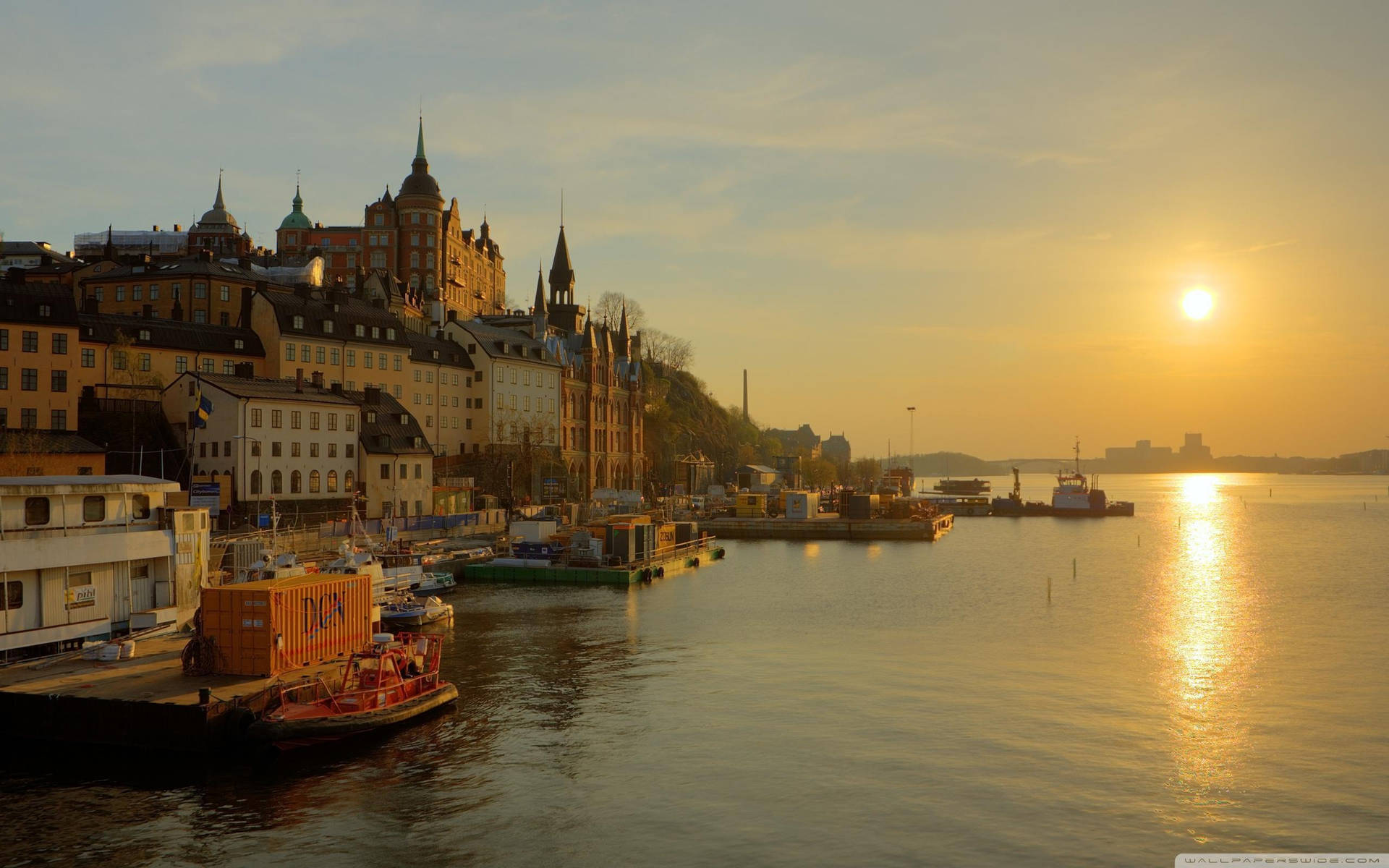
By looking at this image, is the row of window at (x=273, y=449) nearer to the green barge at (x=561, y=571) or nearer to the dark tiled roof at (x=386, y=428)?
the dark tiled roof at (x=386, y=428)

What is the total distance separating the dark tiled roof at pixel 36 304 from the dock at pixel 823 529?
8188 centimetres

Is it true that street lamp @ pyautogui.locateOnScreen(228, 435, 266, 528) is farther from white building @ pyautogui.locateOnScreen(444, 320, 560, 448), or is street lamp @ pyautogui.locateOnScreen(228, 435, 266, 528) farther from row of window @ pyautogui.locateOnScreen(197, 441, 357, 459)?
white building @ pyautogui.locateOnScreen(444, 320, 560, 448)

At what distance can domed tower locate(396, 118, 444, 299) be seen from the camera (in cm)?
16162

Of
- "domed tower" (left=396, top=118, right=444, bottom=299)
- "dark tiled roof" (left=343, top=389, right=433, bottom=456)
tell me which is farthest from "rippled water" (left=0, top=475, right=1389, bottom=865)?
"domed tower" (left=396, top=118, right=444, bottom=299)

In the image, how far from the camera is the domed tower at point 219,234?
155500mm

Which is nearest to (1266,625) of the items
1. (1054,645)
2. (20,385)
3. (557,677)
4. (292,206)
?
(1054,645)

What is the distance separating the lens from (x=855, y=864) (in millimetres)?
26969

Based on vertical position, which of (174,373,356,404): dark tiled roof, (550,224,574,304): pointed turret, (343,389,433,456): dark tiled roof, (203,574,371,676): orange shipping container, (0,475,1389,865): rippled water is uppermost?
(550,224,574,304): pointed turret

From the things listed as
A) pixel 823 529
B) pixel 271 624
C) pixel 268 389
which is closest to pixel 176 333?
pixel 268 389

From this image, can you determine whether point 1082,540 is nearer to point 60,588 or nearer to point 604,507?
point 604,507

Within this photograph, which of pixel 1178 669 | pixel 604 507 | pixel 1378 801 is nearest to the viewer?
pixel 1378 801

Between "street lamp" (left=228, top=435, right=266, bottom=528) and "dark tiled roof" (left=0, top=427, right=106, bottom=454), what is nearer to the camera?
"dark tiled roof" (left=0, top=427, right=106, bottom=454)

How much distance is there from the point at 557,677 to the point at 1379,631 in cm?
4911

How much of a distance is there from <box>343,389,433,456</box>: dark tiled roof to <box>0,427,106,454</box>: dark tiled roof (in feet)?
72.1
